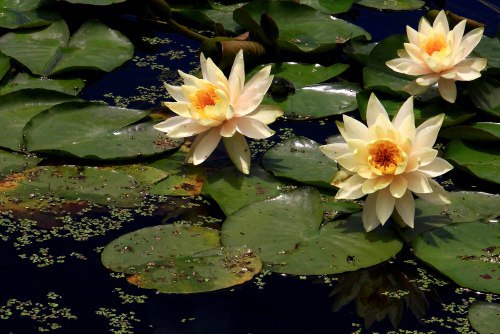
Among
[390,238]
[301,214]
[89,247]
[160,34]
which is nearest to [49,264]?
[89,247]

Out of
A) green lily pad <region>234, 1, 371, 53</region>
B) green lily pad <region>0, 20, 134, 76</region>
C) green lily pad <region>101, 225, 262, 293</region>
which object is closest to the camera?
green lily pad <region>101, 225, 262, 293</region>

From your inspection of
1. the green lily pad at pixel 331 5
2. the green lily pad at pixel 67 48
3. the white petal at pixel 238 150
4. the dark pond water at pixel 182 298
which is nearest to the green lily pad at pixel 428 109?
the white petal at pixel 238 150

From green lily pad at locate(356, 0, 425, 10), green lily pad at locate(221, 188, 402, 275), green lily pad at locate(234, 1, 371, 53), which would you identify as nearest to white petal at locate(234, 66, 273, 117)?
green lily pad at locate(221, 188, 402, 275)

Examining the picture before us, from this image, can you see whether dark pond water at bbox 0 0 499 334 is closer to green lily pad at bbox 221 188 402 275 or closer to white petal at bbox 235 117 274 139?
green lily pad at bbox 221 188 402 275

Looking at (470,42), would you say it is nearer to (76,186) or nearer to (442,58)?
(442,58)

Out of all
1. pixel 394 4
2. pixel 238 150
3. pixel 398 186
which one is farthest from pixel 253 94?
pixel 394 4

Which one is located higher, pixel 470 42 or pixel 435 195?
pixel 470 42
